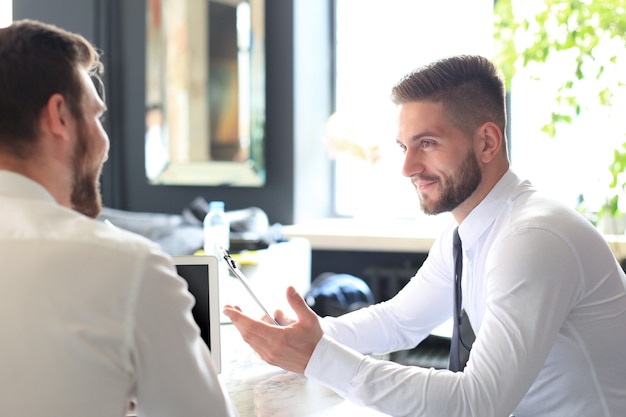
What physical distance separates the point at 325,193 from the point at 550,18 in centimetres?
172

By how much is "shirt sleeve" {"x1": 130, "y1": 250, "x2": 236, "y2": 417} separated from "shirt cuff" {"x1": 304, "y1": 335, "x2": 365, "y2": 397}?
0.43 meters

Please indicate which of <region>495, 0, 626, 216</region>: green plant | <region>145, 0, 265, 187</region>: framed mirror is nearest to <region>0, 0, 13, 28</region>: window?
<region>145, 0, 265, 187</region>: framed mirror

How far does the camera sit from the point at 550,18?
3408 mm

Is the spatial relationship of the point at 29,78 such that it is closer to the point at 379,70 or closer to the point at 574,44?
the point at 574,44

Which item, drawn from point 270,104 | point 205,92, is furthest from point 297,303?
point 205,92

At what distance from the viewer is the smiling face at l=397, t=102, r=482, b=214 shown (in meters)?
1.79

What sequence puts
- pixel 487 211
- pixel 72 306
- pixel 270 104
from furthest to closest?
pixel 270 104 < pixel 487 211 < pixel 72 306

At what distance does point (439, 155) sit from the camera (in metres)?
1.80

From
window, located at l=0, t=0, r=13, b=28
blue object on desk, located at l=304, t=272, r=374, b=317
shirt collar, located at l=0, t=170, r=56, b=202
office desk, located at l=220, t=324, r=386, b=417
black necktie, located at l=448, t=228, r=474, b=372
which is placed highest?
window, located at l=0, t=0, r=13, b=28

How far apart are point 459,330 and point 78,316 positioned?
3.33 feet

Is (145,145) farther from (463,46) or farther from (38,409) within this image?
(38,409)

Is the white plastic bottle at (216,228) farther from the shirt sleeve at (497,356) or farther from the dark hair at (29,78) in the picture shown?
the dark hair at (29,78)

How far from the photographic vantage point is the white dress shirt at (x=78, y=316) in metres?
0.98

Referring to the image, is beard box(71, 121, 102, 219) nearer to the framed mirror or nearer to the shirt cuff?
the shirt cuff
